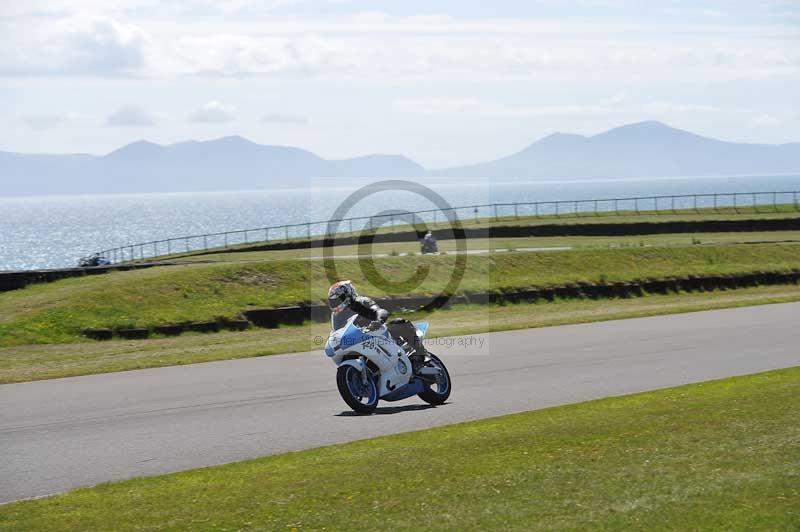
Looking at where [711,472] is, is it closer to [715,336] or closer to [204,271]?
[715,336]

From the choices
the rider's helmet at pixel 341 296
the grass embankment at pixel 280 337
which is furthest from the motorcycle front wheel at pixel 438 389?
the grass embankment at pixel 280 337

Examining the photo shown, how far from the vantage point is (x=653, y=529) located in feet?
25.8

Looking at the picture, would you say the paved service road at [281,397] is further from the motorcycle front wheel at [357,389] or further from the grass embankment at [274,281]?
the grass embankment at [274,281]

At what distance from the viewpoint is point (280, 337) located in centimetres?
2422

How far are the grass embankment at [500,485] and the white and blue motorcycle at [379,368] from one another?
1603 mm

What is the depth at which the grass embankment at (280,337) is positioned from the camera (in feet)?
64.7

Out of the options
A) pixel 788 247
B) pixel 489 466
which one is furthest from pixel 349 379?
pixel 788 247

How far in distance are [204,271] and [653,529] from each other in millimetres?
23502

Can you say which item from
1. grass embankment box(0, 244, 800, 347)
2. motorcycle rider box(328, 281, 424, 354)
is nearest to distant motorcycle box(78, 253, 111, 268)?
grass embankment box(0, 244, 800, 347)

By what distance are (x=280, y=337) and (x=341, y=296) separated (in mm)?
11594

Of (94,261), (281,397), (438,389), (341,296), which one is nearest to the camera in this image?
(341,296)

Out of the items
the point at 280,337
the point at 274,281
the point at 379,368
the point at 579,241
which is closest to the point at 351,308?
the point at 379,368

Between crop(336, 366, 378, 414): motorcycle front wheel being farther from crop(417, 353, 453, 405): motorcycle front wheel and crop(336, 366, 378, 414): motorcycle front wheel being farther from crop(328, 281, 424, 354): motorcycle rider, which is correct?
crop(417, 353, 453, 405): motorcycle front wheel

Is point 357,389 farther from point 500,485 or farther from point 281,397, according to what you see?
point 500,485
